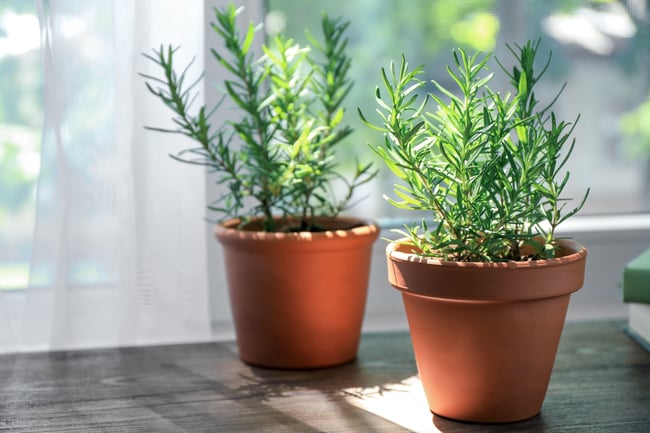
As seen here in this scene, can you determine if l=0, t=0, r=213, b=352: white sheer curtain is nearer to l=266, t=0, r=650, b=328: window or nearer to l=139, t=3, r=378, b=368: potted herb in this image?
l=139, t=3, r=378, b=368: potted herb

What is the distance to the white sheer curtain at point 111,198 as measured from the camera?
1.65 metres

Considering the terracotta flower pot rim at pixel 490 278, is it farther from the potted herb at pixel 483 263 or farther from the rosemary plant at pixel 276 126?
the rosemary plant at pixel 276 126

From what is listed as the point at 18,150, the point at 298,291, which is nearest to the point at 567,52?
the point at 298,291

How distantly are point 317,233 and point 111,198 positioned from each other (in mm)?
434

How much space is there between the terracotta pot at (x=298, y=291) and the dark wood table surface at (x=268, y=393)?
0.13 ft

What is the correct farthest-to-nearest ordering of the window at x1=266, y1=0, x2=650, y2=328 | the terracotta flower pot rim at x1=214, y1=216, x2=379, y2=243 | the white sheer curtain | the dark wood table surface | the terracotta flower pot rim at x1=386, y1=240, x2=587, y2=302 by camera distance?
the window at x1=266, y1=0, x2=650, y2=328 → the white sheer curtain → the terracotta flower pot rim at x1=214, y1=216, x2=379, y2=243 → the dark wood table surface → the terracotta flower pot rim at x1=386, y1=240, x2=587, y2=302

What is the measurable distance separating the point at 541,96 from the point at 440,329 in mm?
938

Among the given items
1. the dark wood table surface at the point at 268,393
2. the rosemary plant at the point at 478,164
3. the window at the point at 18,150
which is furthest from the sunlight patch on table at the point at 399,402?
the window at the point at 18,150

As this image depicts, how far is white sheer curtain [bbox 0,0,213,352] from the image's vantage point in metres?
1.65

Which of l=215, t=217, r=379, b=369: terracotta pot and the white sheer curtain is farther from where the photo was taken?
the white sheer curtain

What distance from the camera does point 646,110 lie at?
2.04 m

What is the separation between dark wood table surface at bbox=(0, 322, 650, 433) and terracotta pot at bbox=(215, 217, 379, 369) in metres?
0.04

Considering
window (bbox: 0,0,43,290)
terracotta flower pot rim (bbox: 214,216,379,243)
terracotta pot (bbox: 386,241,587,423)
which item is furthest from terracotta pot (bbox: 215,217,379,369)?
window (bbox: 0,0,43,290)

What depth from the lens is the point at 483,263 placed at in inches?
46.7
